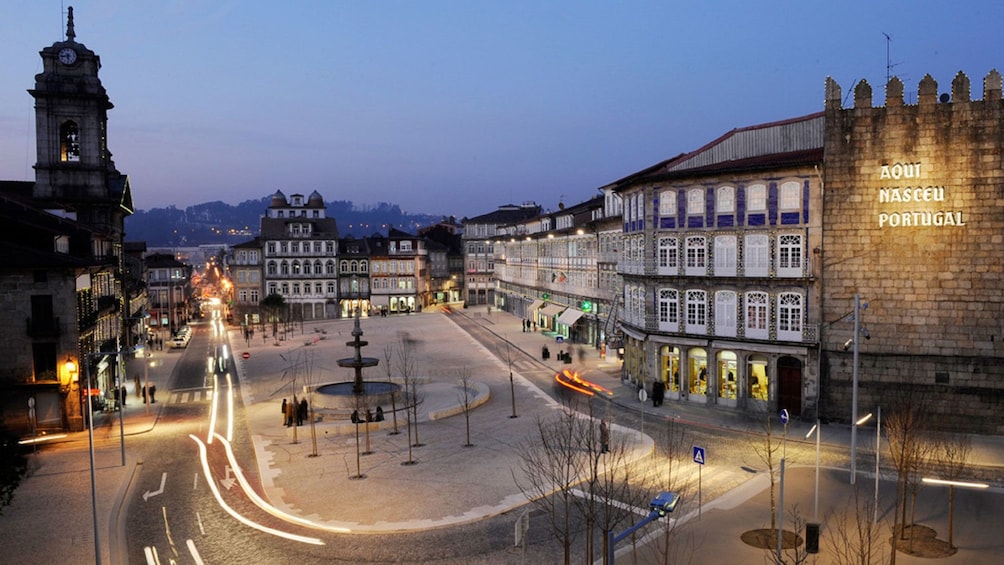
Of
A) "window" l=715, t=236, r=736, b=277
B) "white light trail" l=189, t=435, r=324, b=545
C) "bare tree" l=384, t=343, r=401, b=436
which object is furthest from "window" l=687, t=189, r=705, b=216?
"white light trail" l=189, t=435, r=324, b=545

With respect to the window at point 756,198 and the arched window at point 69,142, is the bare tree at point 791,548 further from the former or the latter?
the arched window at point 69,142

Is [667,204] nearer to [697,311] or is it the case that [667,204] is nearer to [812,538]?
[697,311]

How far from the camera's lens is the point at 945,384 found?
117 feet

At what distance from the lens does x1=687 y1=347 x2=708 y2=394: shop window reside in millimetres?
41875

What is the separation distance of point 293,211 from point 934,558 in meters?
107

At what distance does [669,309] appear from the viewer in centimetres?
4262

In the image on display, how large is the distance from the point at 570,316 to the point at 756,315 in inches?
1357

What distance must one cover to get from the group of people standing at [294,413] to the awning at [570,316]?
36323 millimetres

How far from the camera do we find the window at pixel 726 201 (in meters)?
40.1

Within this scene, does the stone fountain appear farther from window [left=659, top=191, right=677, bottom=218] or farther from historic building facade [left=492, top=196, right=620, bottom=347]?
historic building facade [left=492, top=196, right=620, bottom=347]

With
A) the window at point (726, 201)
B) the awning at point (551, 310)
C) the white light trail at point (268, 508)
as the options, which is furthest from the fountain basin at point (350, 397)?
the awning at point (551, 310)

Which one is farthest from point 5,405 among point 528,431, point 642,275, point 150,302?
point 150,302

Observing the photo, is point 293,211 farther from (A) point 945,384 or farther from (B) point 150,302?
(A) point 945,384

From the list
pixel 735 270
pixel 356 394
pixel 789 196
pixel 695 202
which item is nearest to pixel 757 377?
pixel 735 270
